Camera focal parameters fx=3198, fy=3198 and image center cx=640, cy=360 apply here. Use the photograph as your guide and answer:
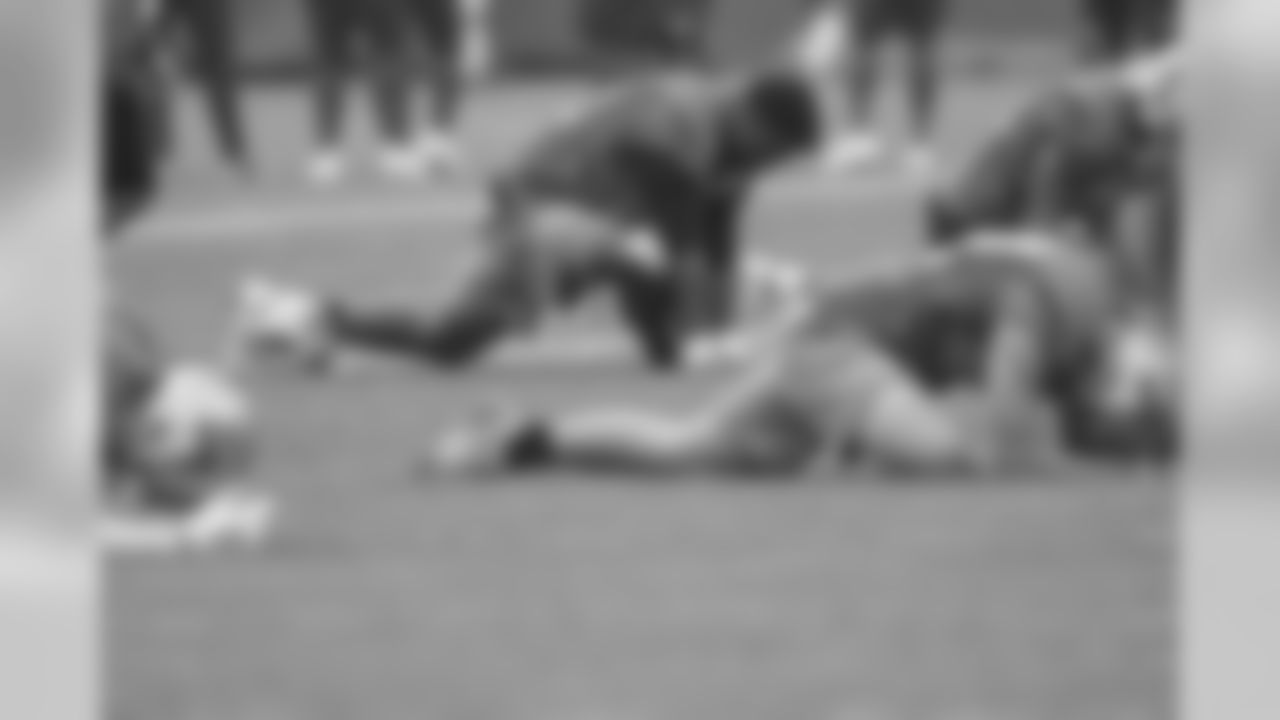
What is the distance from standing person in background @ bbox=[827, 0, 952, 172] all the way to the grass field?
1.3 inches

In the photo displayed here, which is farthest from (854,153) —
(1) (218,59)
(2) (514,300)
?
(1) (218,59)

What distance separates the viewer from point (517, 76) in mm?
2496

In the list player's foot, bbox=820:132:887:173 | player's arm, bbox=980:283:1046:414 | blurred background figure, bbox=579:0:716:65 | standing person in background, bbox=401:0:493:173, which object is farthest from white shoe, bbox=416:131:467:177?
player's arm, bbox=980:283:1046:414

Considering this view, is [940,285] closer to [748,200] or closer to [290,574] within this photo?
[748,200]

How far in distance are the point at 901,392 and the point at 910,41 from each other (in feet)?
0.90

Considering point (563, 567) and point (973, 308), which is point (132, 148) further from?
point (973, 308)

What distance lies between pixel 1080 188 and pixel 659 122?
1.10 feet

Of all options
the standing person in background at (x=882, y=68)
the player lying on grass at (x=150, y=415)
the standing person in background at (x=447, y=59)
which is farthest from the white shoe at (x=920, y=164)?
the player lying on grass at (x=150, y=415)

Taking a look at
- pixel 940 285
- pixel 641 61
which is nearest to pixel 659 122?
pixel 641 61

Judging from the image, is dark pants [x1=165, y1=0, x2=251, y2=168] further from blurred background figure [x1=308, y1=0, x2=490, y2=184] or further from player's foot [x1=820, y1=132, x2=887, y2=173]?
player's foot [x1=820, y1=132, x2=887, y2=173]

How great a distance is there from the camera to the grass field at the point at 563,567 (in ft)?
7.79

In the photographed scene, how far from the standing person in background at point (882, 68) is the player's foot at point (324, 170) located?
39cm

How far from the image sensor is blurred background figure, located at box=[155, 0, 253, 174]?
2.52 meters

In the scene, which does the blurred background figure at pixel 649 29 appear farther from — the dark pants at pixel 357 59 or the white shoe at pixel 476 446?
the white shoe at pixel 476 446
